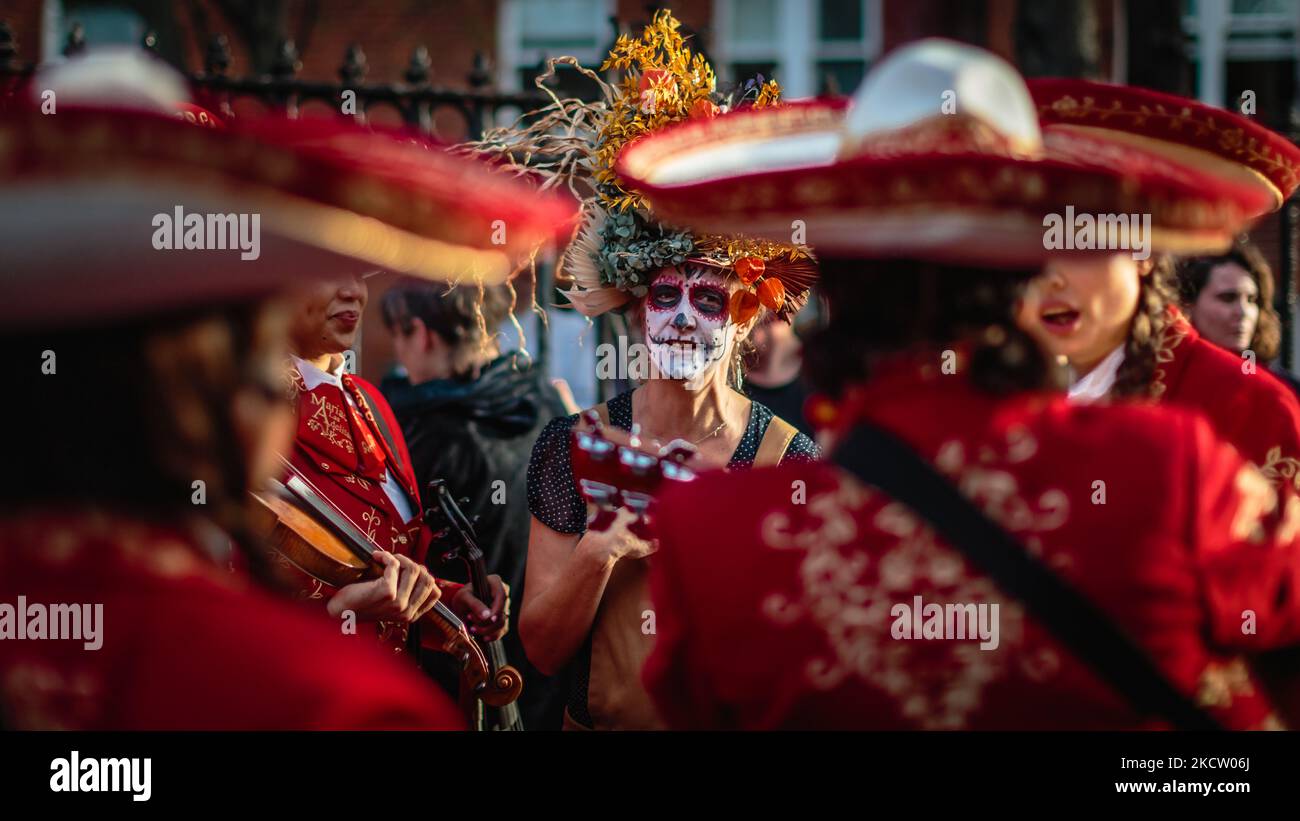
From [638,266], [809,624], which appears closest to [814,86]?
[638,266]

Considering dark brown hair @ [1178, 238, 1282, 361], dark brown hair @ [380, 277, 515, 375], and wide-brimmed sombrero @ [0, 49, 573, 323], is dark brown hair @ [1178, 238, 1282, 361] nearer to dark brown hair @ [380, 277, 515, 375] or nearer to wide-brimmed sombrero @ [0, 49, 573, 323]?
dark brown hair @ [380, 277, 515, 375]

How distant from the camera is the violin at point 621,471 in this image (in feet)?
11.8

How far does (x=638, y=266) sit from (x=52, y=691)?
2258mm

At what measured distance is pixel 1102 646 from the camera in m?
2.09

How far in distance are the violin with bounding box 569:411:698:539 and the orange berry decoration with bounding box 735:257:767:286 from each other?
0.46m

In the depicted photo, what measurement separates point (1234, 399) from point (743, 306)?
1218mm

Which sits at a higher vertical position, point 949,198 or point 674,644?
point 949,198

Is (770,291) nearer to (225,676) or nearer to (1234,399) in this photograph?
(1234,399)

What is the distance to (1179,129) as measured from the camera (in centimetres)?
280

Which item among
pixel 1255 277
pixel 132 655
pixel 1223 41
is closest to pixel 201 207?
pixel 132 655

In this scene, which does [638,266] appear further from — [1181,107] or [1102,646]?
[1102,646]

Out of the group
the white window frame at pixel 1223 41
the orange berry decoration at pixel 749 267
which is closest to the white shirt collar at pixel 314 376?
the orange berry decoration at pixel 749 267

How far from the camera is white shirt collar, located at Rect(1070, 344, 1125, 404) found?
3.19m

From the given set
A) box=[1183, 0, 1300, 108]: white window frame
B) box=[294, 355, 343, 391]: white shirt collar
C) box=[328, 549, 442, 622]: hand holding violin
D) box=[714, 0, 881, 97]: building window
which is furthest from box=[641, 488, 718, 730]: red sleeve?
box=[1183, 0, 1300, 108]: white window frame
